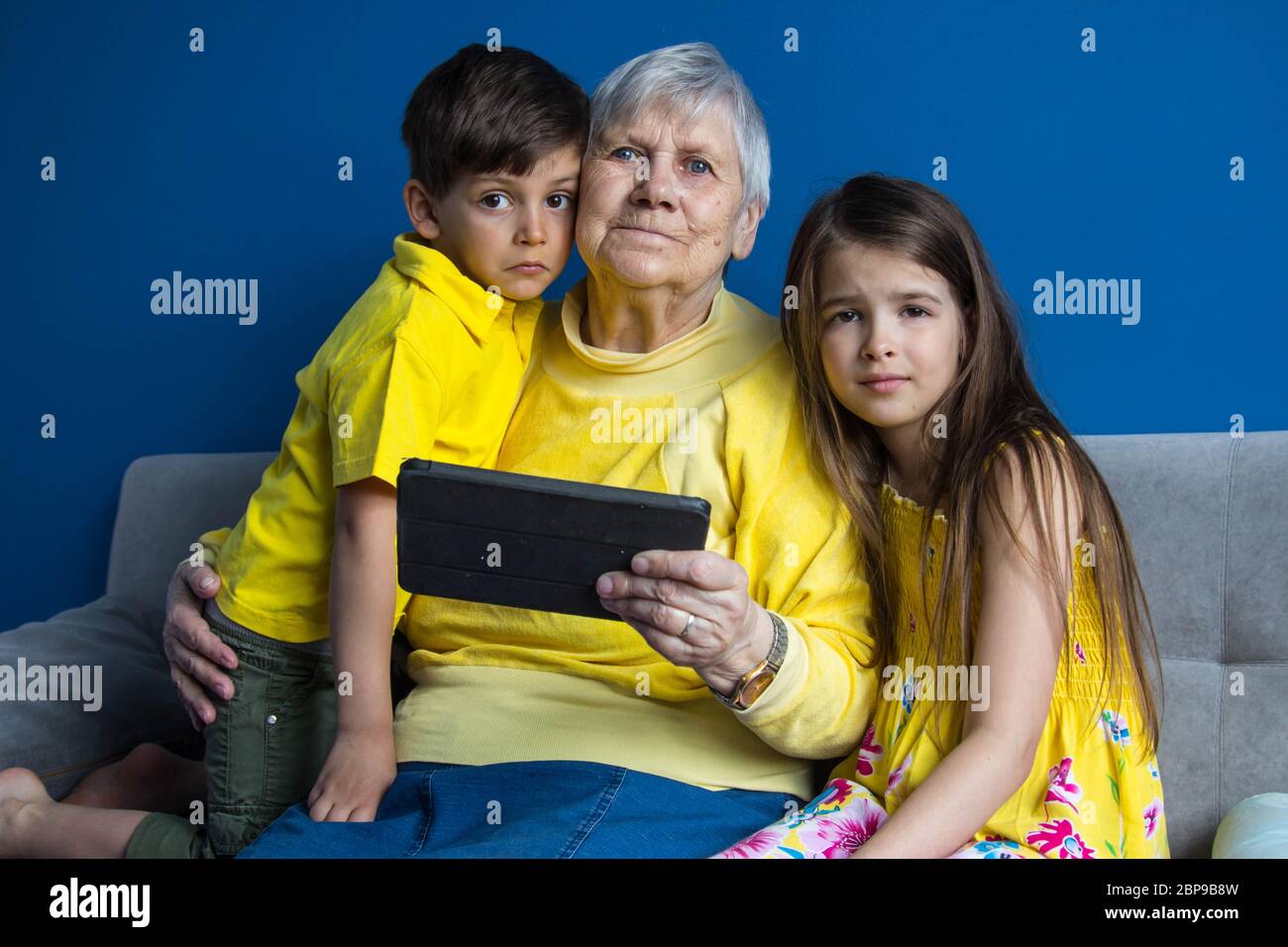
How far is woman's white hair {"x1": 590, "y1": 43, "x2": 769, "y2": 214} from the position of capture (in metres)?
1.59

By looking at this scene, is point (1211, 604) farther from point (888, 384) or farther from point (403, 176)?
point (403, 176)

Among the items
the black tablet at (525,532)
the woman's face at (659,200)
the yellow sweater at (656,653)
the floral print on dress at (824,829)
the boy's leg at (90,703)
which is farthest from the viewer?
the boy's leg at (90,703)

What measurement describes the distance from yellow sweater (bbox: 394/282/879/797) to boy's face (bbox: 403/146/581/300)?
0.15 metres

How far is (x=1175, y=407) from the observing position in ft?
6.33

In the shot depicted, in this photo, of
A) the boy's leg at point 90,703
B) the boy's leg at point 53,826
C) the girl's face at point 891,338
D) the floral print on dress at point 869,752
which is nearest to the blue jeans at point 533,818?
the floral print on dress at point 869,752

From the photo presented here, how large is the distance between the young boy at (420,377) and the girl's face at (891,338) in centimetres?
41

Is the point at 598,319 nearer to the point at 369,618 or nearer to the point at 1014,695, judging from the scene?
the point at 369,618

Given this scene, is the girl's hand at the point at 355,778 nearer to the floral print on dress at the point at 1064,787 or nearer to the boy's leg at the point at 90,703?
the boy's leg at the point at 90,703

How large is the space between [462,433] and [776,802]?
622mm

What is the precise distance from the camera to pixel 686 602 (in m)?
1.25

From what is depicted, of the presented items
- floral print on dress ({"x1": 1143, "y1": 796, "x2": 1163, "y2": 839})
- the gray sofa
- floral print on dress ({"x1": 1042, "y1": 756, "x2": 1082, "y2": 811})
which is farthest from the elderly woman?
the gray sofa

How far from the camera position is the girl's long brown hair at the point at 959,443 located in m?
1.42

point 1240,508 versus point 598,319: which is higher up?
point 598,319
